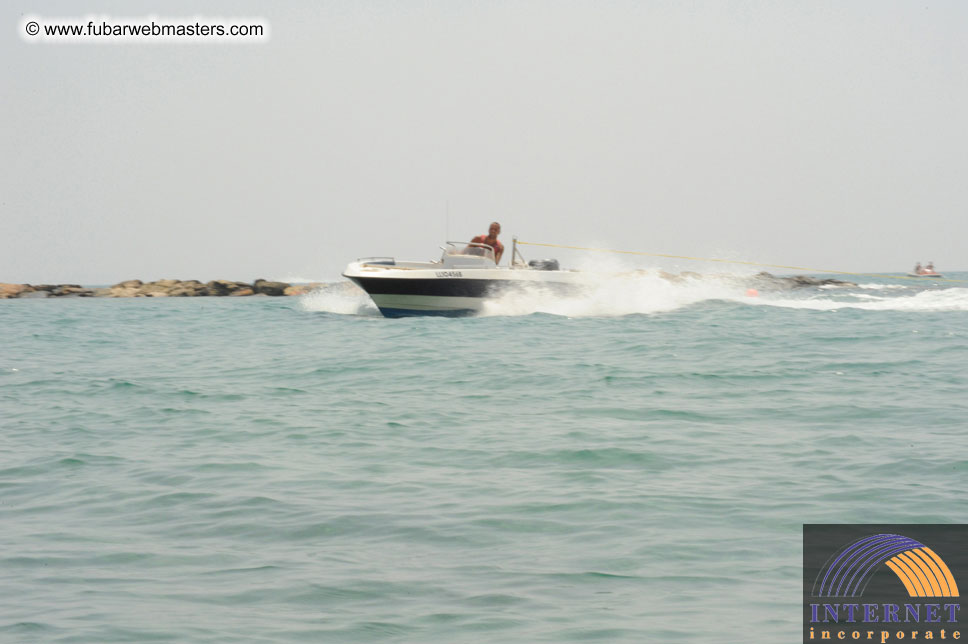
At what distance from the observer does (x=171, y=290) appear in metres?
42.9

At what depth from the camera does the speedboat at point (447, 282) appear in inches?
856

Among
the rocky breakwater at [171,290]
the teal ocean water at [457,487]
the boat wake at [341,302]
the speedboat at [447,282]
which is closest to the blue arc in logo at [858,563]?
the teal ocean water at [457,487]

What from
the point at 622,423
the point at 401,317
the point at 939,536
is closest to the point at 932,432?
the point at 622,423

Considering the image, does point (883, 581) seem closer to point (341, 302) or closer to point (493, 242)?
point (493, 242)

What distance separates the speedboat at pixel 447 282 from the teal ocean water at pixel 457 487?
6.93 metres

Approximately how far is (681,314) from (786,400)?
14005 mm

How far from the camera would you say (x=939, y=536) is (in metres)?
5.32

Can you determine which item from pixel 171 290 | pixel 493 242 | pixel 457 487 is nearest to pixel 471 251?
pixel 493 242

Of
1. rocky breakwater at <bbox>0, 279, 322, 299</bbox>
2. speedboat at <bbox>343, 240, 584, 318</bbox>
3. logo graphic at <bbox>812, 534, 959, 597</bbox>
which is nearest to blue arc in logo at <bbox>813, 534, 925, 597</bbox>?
logo graphic at <bbox>812, 534, 959, 597</bbox>

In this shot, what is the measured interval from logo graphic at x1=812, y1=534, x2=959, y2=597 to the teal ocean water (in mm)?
206

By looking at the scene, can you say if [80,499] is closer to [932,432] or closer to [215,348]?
[932,432]

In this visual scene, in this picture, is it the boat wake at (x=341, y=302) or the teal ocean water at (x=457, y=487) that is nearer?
the teal ocean water at (x=457, y=487)

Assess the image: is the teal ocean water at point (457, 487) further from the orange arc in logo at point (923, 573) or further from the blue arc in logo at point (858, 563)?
the orange arc in logo at point (923, 573)

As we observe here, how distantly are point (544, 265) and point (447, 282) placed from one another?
2.84 meters
